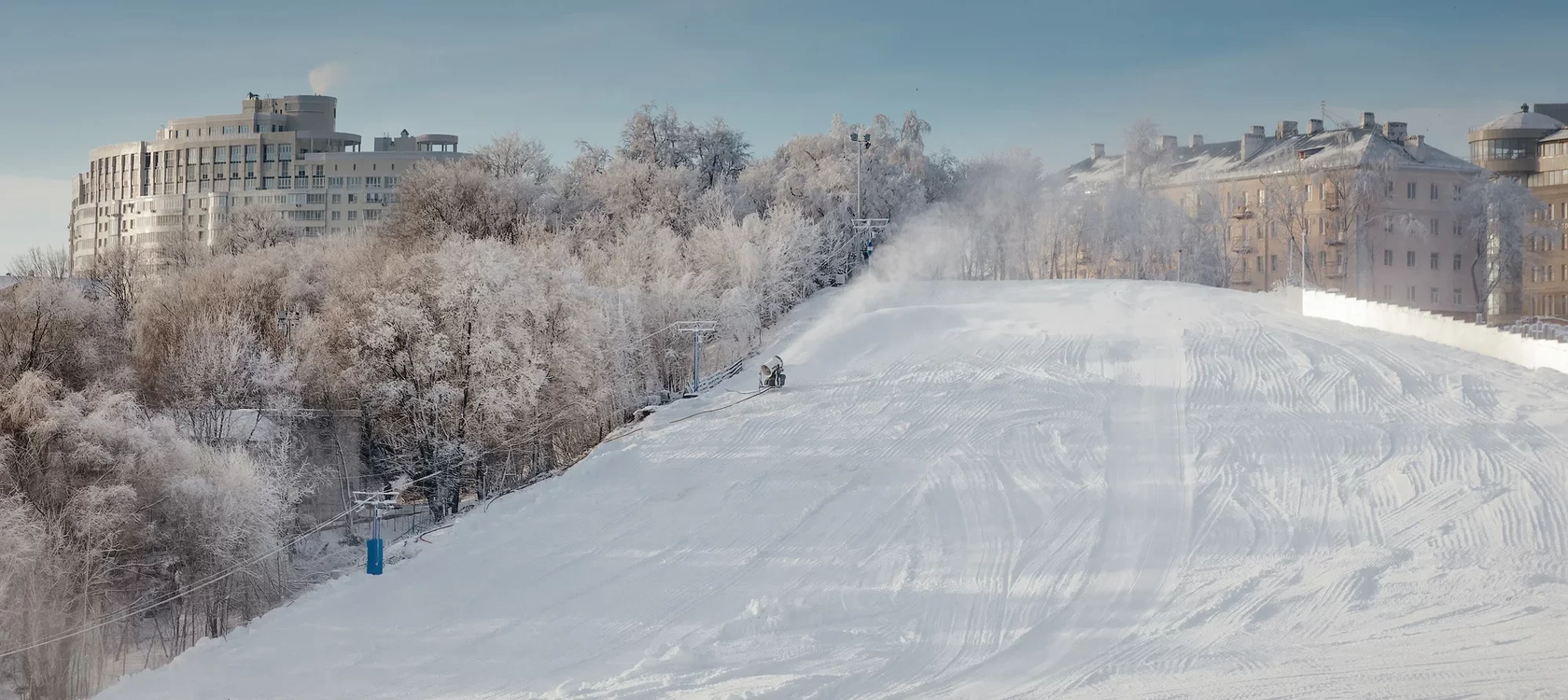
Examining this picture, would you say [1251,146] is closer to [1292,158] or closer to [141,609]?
[1292,158]

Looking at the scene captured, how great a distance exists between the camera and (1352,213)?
6800cm

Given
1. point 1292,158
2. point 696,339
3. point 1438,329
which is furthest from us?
point 1292,158

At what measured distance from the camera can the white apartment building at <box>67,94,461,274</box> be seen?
11862 cm

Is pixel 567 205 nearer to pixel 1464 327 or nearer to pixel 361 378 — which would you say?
pixel 361 378

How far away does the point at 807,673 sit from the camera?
1791 cm

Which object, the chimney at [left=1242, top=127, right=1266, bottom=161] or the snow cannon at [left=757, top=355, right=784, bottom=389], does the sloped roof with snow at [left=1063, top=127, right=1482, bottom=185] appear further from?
the snow cannon at [left=757, top=355, right=784, bottom=389]

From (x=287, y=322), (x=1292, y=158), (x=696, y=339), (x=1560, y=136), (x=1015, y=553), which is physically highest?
(x=1560, y=136)

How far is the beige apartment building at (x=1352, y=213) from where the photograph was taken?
6819cm

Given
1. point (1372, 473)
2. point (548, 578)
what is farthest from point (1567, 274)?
point (548, 578)

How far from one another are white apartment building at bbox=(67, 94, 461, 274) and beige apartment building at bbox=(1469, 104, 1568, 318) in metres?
76.3

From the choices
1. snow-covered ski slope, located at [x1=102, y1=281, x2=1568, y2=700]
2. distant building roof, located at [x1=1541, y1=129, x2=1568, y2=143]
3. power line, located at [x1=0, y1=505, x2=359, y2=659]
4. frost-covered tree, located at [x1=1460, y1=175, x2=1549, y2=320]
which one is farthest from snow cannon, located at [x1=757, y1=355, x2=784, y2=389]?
distant building roof, located at [x1=1541, y1=129, x2=1568, y2=143]

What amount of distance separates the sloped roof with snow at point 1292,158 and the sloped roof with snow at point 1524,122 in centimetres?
1744

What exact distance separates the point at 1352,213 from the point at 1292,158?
6.39 meters

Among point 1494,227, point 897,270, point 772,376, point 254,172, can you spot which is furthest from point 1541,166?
point 254,172
